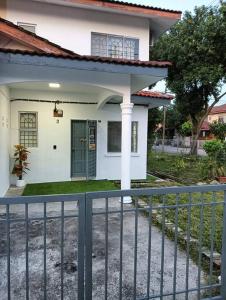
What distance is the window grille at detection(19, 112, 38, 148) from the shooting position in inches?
378

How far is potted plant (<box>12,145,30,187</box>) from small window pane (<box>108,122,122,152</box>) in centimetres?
313

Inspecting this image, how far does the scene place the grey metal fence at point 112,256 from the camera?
2.62 meters

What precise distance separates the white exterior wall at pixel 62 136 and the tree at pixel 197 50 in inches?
408

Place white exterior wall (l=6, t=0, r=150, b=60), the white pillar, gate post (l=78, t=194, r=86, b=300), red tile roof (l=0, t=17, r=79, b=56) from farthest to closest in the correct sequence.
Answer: white exterior wall (l=6, t=0, r=150, b=60)
the white pillar
red tile roof (l=0, t=17, r=79, b=56)
gate post (l=78, t=194, r=86, b=300)

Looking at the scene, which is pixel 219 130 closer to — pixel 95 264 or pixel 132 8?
pixel 132 8

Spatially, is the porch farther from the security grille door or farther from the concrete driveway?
the concrete driveway

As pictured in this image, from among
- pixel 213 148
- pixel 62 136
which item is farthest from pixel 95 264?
pixel 213 148

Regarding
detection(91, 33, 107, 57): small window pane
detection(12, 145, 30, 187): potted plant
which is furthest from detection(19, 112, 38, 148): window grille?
detection(91, 33, 107, 57): small window pane

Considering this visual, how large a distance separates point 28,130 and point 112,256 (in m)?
6.58

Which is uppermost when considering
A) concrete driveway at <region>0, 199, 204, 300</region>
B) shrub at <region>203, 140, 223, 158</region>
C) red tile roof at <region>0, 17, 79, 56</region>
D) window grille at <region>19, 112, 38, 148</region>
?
red tile roof at <region>0, 17, 79, 56</region>

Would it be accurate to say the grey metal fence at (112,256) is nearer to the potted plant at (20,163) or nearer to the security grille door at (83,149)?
the potted plant at (20,163)

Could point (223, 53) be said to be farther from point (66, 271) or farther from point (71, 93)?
point (66, 271)

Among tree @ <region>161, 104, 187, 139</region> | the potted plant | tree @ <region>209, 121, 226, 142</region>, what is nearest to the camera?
the potted plant

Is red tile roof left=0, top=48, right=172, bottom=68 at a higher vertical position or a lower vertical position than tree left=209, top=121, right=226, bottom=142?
higher
